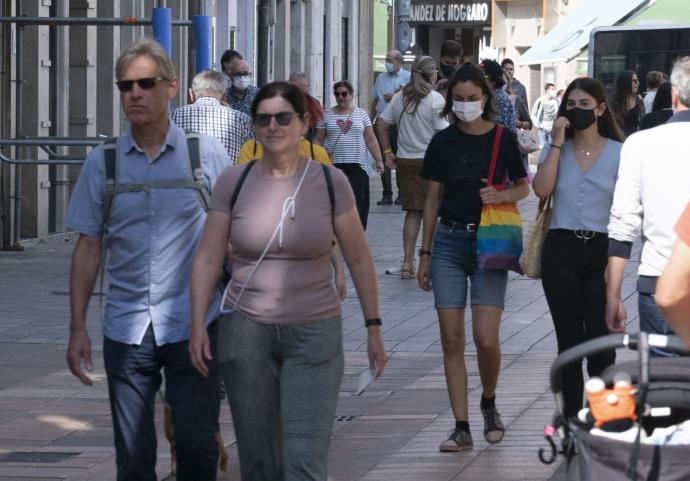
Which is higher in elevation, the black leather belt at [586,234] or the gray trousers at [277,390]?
the black leather belt at [586,234]

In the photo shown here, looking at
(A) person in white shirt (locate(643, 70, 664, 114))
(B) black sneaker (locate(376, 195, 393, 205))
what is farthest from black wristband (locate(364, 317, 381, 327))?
(B) black sneaker (locate(376, 195, 393, 205))

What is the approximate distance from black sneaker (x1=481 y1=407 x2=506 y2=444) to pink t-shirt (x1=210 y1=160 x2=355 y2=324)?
7.87 feet

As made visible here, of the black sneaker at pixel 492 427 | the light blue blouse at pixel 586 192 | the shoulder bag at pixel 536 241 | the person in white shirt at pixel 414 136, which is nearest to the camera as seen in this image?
the light blue blouse at pixel 586 192

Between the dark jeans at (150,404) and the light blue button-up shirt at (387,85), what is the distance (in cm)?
1729

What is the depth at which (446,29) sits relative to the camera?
63.2m

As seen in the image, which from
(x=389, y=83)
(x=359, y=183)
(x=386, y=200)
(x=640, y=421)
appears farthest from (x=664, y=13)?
(x=640, y=421)

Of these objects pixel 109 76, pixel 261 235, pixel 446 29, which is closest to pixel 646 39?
pixel 109 76

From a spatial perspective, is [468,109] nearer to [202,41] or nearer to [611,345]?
[611,345]

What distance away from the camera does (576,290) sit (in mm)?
7164

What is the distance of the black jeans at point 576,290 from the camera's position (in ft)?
23.5

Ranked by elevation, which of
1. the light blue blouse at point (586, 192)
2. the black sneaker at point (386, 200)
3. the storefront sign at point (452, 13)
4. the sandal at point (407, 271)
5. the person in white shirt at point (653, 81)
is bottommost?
the sandal at point (407, 271)

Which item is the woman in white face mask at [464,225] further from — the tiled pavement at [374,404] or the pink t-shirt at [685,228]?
the pink t-shirt at [685,228]

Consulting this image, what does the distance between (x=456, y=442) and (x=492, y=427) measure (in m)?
0.25

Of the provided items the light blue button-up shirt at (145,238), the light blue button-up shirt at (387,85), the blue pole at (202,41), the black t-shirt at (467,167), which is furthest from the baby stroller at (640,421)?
the light blue button-up shirt at (387,85)
